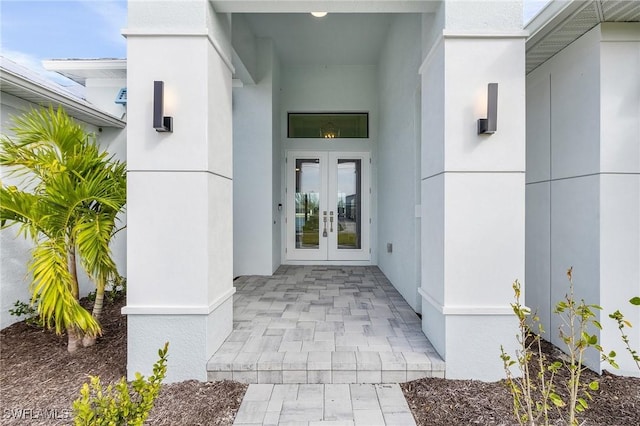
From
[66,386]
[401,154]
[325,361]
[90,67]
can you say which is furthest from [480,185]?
[90,67]

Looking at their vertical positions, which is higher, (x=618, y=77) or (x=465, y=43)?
(x=465, y=43)

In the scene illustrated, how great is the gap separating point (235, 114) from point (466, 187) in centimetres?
463

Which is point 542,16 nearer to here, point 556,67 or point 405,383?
point 556,67

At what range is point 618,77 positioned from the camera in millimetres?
2693

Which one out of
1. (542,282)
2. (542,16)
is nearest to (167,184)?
(542,16)

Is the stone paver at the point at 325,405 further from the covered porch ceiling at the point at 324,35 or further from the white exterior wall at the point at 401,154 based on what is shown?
the covered porch ceiling at the point at 324,35

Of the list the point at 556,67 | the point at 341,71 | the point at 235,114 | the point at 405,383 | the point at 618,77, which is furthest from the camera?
the point at 341,71

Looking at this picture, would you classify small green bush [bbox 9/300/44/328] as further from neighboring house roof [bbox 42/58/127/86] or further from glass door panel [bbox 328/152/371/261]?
glass door panel [bbox 328/152/371/261]

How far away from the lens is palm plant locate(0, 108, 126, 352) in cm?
262

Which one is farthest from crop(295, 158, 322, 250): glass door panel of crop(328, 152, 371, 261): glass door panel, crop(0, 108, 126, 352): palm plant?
crop(0, 108, 126, 352): palm plant

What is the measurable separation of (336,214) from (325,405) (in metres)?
4.90

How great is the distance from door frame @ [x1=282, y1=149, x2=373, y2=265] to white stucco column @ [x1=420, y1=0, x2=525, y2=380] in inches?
169

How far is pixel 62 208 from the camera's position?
2.69 meters

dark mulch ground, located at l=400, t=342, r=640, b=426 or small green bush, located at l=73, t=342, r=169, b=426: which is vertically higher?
small green bush, located at l=73, t=342, r=169, b=426
